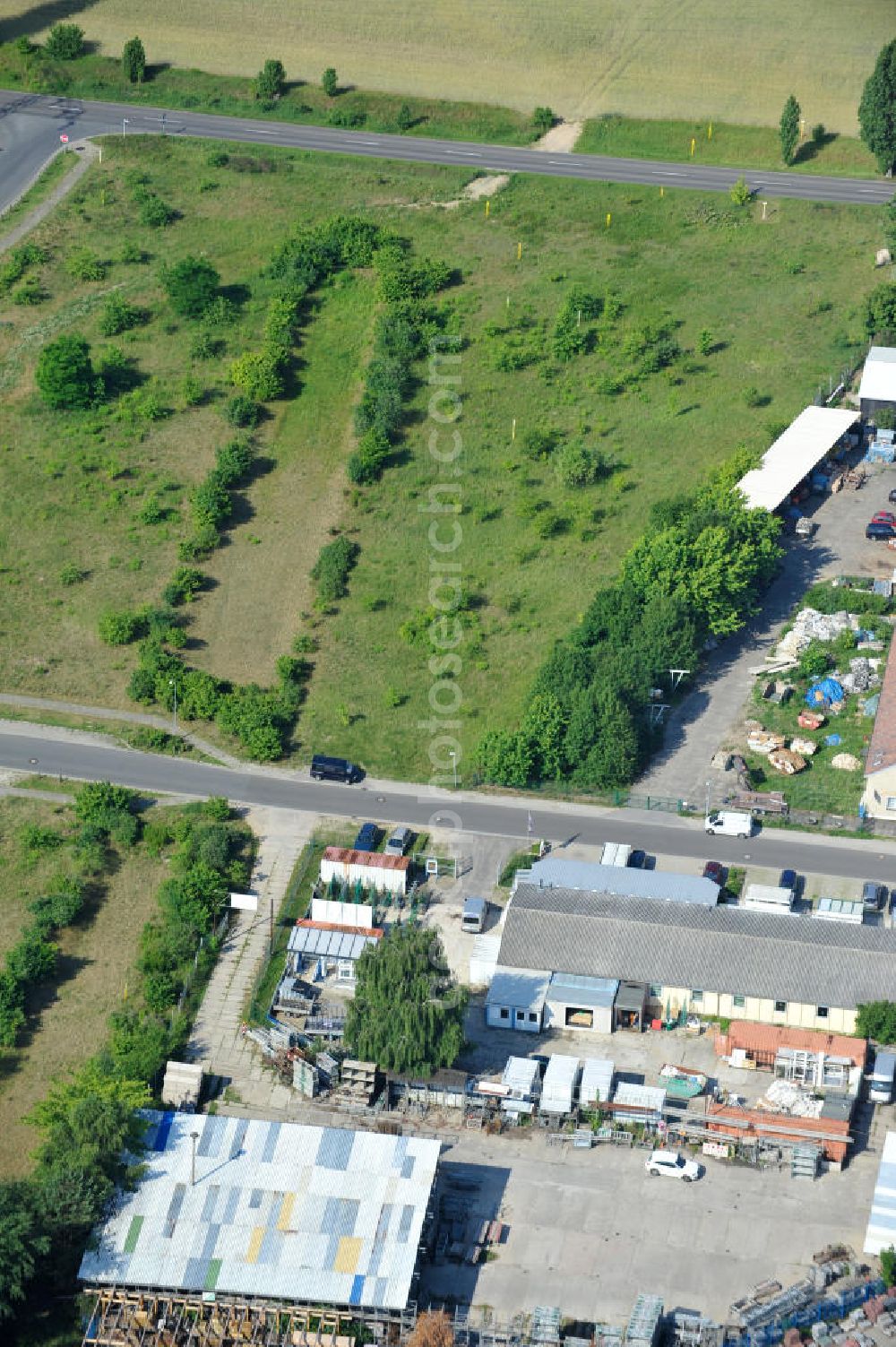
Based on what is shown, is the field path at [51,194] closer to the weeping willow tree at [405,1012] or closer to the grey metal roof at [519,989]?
the grey metal roof at [519,989]

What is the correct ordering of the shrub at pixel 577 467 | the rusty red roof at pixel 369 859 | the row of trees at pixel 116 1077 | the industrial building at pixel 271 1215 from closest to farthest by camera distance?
the industrial building at pixel 271 1215 → the row of trees at pixel 116 1077 → the rusty red roof at pixel 369 859 → the shrub at pixel 577 467

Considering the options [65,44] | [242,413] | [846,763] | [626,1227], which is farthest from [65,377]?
[626,1227]

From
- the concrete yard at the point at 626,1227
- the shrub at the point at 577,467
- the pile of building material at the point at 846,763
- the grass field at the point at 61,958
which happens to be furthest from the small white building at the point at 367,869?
the shrub at the point at 577,467

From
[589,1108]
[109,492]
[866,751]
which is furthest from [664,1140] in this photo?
[109,492]

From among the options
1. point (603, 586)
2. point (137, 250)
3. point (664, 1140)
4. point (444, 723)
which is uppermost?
point (137, 250)

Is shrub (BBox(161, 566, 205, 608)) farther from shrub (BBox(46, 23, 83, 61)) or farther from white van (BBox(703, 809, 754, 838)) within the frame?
shrub (BBox(46, 23, 83, 61))

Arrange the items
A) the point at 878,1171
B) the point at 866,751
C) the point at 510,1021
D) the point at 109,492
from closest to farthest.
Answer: the point at 878,1171 → the point at 510,1021 → the point at 866,751 → the point at 109,492

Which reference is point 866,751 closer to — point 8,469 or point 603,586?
point 603,586
